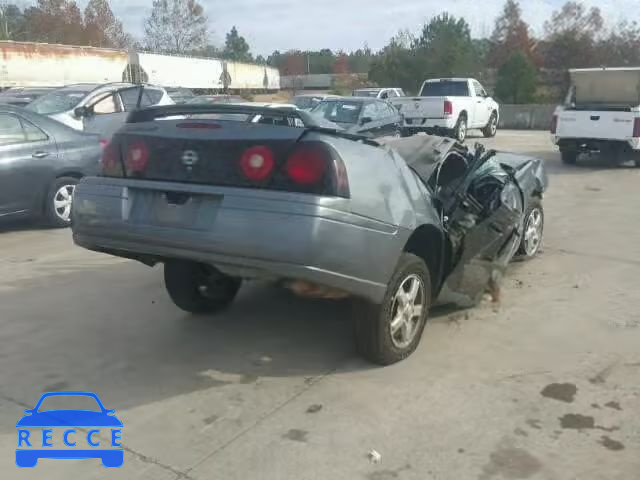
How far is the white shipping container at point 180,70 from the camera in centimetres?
4035

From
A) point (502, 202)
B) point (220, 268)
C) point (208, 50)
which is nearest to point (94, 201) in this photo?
point (220, 268)

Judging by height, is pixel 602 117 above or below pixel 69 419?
above

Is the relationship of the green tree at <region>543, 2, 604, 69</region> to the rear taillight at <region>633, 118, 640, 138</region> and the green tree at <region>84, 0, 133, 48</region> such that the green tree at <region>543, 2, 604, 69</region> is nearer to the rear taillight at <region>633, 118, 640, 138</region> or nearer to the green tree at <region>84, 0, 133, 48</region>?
the rear taillight at <region>633, 118, 640, 138</region>

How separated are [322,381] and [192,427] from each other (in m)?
0.82

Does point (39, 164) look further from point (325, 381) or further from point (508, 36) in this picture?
point (508, 36)

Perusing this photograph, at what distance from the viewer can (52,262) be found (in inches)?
255

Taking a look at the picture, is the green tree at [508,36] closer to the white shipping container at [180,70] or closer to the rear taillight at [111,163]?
the white shipping container at [180,70]

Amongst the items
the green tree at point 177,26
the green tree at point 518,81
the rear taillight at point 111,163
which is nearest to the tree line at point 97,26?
the green tree at point 177,26

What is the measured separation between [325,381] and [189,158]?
1.48 m

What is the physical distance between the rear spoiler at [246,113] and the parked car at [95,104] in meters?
8.06

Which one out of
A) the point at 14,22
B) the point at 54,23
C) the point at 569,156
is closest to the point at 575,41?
the point at 569,156

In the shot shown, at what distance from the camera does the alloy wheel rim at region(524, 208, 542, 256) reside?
20.2ft

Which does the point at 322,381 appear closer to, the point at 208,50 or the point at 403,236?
the point at 403,236

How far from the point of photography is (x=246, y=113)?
370 centimetres
